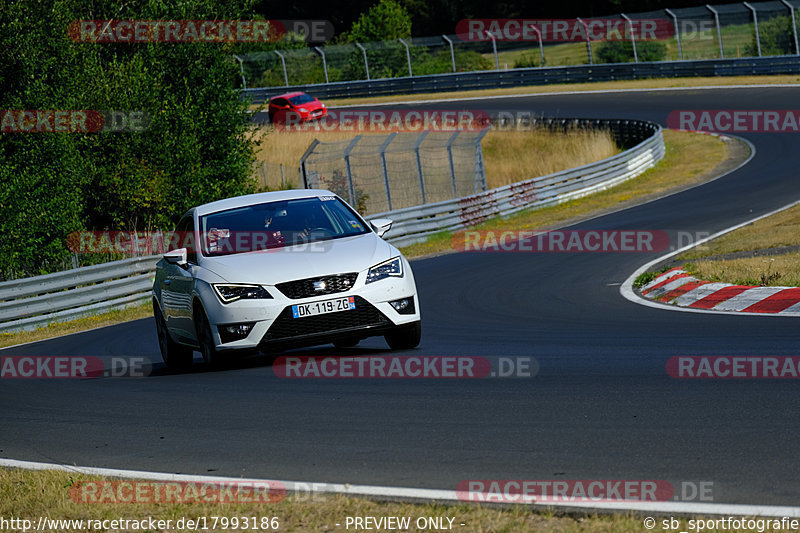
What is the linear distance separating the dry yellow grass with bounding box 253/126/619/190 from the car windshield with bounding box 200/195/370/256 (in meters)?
22.8

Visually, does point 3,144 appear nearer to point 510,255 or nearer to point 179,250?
point 510,255

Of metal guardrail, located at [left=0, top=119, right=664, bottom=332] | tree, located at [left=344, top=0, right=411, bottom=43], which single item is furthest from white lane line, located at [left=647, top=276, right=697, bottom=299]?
tree, located at [left=344, top=0, right=411, bottom=43]

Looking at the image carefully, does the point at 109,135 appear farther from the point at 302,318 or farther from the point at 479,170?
the point at 302,318

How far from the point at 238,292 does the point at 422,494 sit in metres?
4.50

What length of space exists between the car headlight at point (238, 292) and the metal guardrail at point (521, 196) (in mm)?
13403

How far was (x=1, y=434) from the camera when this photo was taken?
8.52 meters

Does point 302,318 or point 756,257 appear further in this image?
point 756,257

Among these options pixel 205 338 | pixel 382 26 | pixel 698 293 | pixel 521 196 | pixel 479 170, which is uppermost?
pixel 382 26

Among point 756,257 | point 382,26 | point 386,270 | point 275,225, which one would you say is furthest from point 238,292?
point 382,26

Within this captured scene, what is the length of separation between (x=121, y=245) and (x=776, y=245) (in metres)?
16.6

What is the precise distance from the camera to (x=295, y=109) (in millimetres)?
52562

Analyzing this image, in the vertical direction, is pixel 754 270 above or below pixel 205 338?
below

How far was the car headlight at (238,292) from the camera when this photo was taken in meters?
9.41

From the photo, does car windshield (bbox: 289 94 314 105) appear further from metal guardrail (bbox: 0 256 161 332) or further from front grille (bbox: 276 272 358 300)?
front grille (bbox: 276 272 358 300)
